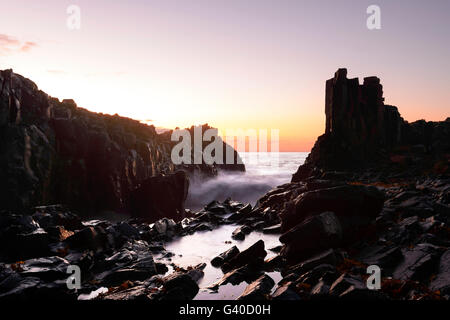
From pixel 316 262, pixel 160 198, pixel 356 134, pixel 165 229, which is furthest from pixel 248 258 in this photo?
pixel 356 134

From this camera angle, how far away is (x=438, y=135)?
209 feet

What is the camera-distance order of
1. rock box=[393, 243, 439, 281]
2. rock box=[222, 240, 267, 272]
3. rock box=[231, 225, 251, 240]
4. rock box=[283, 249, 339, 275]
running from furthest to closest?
rock box=[231, 225, 251, 240]
rock box=[222, 240, 267, 272]
rock box=[283, 249, 339, 275]
rock box=[393, 243, 439, 281]

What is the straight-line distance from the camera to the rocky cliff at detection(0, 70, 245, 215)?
41.2 metres

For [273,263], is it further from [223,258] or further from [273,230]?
[273,230]

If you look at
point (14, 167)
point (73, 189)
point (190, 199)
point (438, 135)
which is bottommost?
point (190, 199)

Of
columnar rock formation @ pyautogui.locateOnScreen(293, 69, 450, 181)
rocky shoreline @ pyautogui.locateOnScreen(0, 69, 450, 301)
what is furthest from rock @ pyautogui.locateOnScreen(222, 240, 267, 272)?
columnar rock formation @ pyautogui.locateOnScreen(293, 69, 450, 181)

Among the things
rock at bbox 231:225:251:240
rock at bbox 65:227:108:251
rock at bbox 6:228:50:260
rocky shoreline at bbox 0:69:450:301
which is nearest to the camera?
rocky shoreline at bbox 0:69:450:301

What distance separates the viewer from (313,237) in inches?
659

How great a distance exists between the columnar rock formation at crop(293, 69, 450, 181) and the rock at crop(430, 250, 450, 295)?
42.2 m

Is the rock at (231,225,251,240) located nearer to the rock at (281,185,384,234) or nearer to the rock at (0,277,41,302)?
the rock at (281,185,384,234)

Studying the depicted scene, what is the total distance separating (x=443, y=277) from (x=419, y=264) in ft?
4.01

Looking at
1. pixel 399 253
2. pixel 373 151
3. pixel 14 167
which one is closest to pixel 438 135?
pixel 373 151
